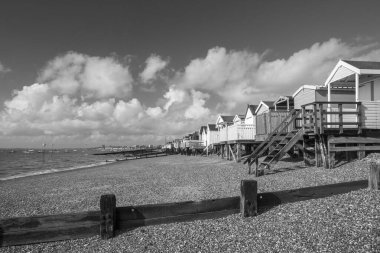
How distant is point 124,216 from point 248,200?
2.61m

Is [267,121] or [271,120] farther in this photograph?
[267,121]

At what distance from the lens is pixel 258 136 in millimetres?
21594

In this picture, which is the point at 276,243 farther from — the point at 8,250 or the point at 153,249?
the point at 8,250

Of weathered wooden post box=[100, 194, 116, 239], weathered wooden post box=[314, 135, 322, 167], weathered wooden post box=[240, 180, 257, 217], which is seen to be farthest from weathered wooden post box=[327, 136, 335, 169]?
weathered wooden post box=[100, 194, 116, 239]

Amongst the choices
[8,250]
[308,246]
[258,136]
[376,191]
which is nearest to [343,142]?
[376,191]

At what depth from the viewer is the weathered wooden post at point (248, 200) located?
231 inches

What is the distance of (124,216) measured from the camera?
5332 mm

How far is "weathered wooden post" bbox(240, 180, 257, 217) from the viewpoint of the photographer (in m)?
5.87

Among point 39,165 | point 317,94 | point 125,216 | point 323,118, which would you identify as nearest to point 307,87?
point 317,94

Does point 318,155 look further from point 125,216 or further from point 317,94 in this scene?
point 125,216

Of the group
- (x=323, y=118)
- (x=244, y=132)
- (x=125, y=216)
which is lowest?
(x=125, y=216)

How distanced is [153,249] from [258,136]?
17711 millimetres

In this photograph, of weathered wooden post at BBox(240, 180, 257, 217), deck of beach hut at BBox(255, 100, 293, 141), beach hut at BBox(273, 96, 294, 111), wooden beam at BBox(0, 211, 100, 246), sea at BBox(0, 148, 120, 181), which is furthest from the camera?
sea at BBox(0, 148, 120, 181)

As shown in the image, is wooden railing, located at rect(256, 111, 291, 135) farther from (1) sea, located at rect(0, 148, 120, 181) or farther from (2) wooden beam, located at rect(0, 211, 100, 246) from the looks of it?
(1) sea, located at rect(0, 148, 120, 181)
